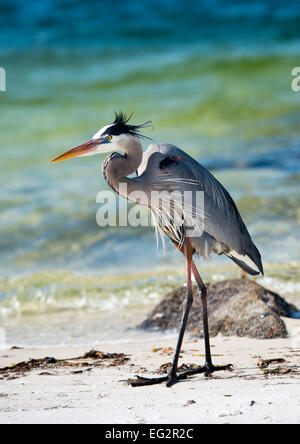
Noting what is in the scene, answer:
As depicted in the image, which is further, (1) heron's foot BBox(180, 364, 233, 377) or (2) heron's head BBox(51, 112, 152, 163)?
(2) heron's head BBox(51, 112, 152, 163)

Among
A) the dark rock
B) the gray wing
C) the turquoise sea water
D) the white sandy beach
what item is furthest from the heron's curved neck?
the turquoise sea water

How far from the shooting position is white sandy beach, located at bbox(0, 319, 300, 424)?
3270 mm

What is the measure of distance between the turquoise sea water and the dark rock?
700 mm

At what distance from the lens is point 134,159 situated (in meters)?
4.59

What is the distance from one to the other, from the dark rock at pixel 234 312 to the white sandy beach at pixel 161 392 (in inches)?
4.0

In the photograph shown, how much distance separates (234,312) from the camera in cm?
518

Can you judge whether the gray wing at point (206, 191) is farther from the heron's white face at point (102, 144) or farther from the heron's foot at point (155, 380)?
the heron's foot at point (155, 380)

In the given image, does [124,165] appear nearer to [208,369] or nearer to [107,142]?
[107,142]

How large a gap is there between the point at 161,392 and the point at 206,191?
1.46 metres

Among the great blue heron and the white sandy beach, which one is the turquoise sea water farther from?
the great blue heron

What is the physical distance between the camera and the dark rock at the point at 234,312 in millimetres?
4992

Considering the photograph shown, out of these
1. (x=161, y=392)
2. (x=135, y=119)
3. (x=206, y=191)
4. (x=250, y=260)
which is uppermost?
(x=135, y=119)

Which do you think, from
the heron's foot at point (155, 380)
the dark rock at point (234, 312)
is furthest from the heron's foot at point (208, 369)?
the dark rock at point (234, 312)

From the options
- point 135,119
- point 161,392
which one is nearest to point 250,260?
point 161,392
